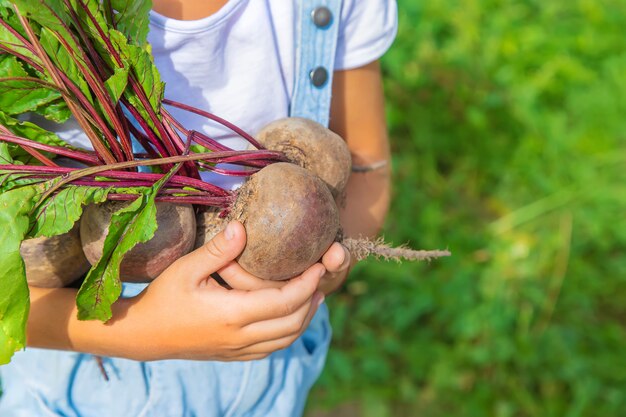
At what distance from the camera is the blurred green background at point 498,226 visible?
220 cm

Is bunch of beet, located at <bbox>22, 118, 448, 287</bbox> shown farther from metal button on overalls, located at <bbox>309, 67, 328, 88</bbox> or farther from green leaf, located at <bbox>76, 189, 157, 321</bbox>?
metal button on overalls, located at <bbox>309, 67, 328, 88</bbox>

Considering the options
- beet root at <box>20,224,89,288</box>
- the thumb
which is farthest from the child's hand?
beet root at <box>20,224,89,288</box>

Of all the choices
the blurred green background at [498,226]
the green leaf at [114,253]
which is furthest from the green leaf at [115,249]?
the blurred green background at [498,226]

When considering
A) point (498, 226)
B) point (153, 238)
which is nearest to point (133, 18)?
point (153, 238)

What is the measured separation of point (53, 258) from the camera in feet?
3.55

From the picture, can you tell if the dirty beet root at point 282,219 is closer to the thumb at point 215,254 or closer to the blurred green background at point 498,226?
the thumb at point 215,254

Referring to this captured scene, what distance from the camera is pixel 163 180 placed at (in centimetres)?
97

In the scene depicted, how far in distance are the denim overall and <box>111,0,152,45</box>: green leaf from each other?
11.6 inches

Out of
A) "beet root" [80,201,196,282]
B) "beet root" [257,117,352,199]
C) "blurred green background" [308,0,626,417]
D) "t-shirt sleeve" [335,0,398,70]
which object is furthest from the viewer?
"blurred green background" [308,0,626,417]

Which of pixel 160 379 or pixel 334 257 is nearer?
pixel 334 257

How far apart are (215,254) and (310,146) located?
0.88 ft

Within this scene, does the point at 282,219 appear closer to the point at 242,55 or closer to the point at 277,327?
the point at 277,327

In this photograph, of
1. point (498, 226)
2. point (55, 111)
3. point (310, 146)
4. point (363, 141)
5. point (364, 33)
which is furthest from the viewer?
point (498, 226)

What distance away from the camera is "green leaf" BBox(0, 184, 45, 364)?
911 millimetres
